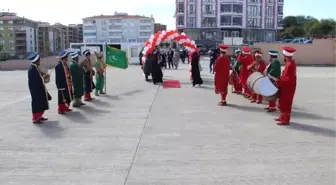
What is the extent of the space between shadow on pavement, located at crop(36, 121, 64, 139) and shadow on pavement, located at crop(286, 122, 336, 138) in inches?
194

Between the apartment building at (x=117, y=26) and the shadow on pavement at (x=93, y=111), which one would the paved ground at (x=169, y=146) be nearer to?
the shadow on pavement at (x=93, y=111)

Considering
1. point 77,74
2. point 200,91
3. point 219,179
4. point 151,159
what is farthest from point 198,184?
point 200,91

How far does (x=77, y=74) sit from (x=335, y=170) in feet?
24.4

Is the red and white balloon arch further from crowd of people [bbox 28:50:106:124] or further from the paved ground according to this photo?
the paved ground

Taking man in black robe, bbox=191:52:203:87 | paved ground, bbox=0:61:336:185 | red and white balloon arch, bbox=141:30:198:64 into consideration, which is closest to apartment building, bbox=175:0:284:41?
red and white balloon arch, bbox=141:30:198:64

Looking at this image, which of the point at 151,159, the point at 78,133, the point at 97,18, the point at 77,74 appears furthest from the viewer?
the point at 97,18

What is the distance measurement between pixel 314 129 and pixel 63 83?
6.20 meters

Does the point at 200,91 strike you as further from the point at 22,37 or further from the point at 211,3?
the point at 22,37

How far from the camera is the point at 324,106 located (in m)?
11.3

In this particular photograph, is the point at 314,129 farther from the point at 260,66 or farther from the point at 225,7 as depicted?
the point at 225,7

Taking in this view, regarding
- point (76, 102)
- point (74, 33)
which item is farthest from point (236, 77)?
point (74, 33)

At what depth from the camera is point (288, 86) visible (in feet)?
28.1

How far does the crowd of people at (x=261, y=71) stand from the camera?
28.2 ft

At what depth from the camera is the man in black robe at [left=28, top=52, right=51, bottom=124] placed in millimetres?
8867
